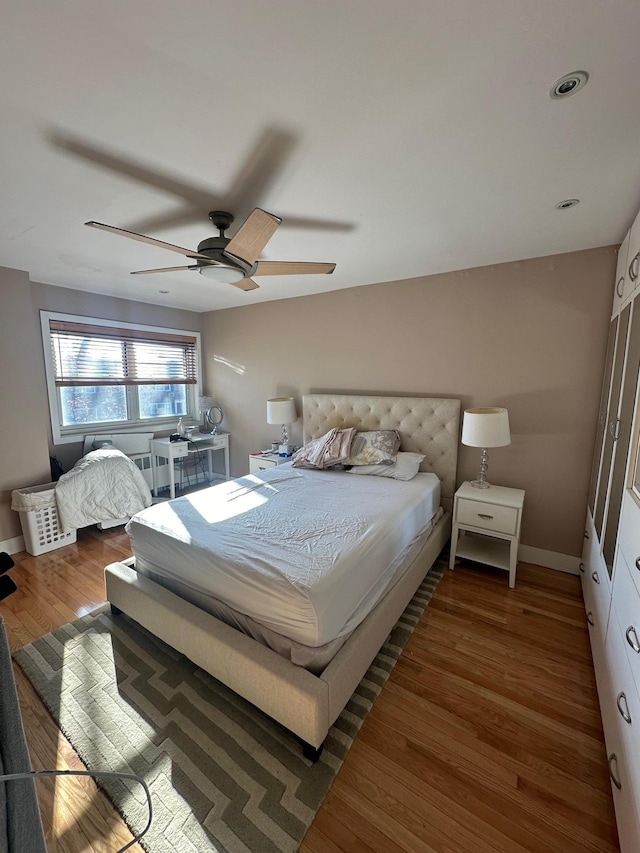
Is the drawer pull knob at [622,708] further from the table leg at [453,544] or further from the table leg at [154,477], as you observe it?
the table leg at [154,477]

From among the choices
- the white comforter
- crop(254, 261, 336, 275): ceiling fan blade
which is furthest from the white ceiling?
the white comforter

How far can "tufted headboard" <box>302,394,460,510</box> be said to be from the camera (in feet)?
9.95

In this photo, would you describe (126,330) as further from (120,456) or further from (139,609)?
(139,609)

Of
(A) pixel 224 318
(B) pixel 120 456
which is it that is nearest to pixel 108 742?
(B) pixel 120 456

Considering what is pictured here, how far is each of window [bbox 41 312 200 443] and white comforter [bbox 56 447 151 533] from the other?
2.17ft

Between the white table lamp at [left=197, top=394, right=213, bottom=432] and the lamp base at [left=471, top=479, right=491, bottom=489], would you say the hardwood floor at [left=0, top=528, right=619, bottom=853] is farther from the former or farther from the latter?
the white table lamp at [left=197, top=394, right=213, bottom=432]

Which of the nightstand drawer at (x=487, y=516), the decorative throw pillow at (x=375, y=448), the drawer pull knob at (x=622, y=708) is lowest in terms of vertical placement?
the drawer pull knob at (x=622, y=708)

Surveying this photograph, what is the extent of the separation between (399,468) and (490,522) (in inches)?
31.0

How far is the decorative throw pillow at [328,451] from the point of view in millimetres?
3156

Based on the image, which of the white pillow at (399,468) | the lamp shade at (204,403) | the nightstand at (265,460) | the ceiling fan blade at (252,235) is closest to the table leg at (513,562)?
the white pillow at (399,468)

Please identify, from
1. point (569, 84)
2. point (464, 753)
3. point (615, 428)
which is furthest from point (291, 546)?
point (569, 84)

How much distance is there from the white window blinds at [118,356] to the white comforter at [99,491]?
941 mm

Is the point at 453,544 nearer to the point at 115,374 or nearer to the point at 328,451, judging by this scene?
the point at 328,451

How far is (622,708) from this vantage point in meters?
1.22
